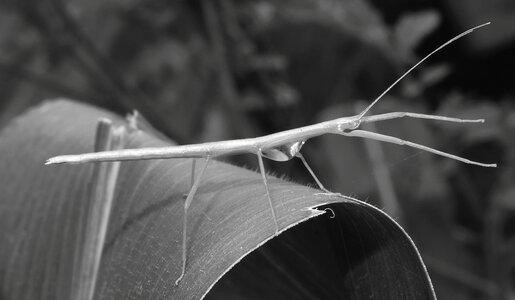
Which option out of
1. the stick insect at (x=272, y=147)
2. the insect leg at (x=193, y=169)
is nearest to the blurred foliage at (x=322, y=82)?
the stick insect at (x=272, y=147)

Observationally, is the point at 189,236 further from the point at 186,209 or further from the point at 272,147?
the point at 272,147

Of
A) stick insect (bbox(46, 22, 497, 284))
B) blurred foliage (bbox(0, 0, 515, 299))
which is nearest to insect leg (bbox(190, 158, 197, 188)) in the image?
stick insect (bbox(46, 22, 497, 284))

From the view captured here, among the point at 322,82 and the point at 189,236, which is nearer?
the point at 189,236

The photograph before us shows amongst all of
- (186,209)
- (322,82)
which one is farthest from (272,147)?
(322,82)

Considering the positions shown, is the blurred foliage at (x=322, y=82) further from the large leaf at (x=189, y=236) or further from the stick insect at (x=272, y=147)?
the large leaf at (x=189, y=236)

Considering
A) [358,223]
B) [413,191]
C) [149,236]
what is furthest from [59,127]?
[413,191]

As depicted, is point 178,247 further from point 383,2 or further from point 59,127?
point 383,2
